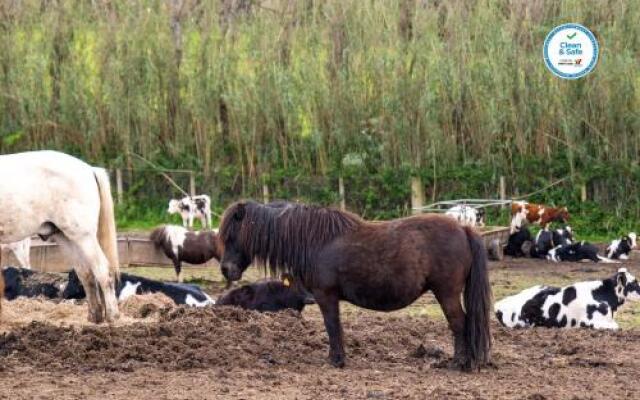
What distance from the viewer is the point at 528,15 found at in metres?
26.9

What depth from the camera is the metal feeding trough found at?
70.8 feet

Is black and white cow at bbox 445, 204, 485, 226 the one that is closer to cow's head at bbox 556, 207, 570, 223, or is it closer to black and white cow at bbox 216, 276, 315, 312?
cow's head at bbox 556, 207, 570, 223

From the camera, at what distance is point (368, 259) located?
33.5 ft

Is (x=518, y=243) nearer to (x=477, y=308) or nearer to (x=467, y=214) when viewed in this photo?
(x=467, y=214)

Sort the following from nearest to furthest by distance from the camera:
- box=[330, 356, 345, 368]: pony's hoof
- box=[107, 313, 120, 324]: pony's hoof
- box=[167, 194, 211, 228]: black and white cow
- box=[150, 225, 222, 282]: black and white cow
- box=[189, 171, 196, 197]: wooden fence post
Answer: box=[330, 356, 345, 368]: pony's hoof
box=[107, 313, 120, 324]: pony's hoof
box=[150, 225, 222, 282]: black and white cow
box=[167, 194, 211, 228]: black and white cow
box=[189, 171, 196, 197]: wooden fence post

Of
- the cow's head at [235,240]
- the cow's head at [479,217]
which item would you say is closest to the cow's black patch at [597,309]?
the cow's head at [235,240]

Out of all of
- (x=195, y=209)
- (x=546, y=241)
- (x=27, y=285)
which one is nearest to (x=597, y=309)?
(x=27, y=285)

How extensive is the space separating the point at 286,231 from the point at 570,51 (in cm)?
1650

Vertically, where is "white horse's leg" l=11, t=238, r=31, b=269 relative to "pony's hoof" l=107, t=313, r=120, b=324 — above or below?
below

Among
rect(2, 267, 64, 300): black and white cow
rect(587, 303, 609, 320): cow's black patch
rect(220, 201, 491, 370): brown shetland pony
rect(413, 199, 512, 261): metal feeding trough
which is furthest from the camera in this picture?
rect(413, 199, 512, 261): metal feeding trough

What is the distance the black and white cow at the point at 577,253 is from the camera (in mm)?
21391

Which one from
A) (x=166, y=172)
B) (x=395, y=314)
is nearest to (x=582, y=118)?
(x=166, y=172)

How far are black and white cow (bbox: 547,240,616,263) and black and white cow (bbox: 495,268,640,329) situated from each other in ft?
26.3

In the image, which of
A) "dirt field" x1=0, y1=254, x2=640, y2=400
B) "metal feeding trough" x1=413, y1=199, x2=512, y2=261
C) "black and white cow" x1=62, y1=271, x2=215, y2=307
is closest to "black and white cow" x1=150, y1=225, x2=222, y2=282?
"black and white cow" x1=62, y1=271, x2=215, y2=307
